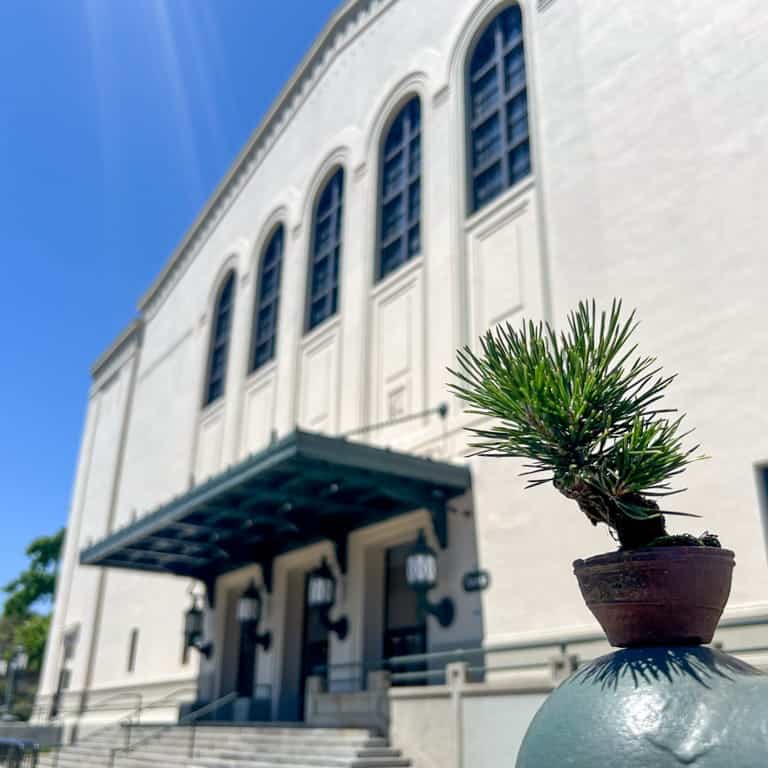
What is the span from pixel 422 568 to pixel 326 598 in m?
2.83

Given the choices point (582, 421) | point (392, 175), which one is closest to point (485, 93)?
point (392, 175)

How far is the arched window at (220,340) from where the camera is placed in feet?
72.3

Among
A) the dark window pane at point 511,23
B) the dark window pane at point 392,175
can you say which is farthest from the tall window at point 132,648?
the dark window pane at point 511,23

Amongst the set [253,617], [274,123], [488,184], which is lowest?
[253,617]

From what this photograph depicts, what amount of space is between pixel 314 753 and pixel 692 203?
8.47 m

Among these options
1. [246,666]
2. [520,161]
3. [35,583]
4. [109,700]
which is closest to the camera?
[520,161]

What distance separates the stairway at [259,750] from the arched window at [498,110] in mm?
9006

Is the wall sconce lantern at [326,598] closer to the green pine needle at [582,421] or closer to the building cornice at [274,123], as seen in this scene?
the green pine needle at [582,421]

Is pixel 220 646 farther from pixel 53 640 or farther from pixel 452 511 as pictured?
pixel 53 640

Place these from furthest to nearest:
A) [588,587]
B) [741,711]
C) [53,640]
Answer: [53,640] < [588,587] < [741,711]

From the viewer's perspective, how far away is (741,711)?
220 centimetres

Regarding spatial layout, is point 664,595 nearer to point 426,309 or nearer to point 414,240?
point 426,309

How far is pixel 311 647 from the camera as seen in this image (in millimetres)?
15789

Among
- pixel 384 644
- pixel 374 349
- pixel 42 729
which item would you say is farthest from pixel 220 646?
pixel 42 729
